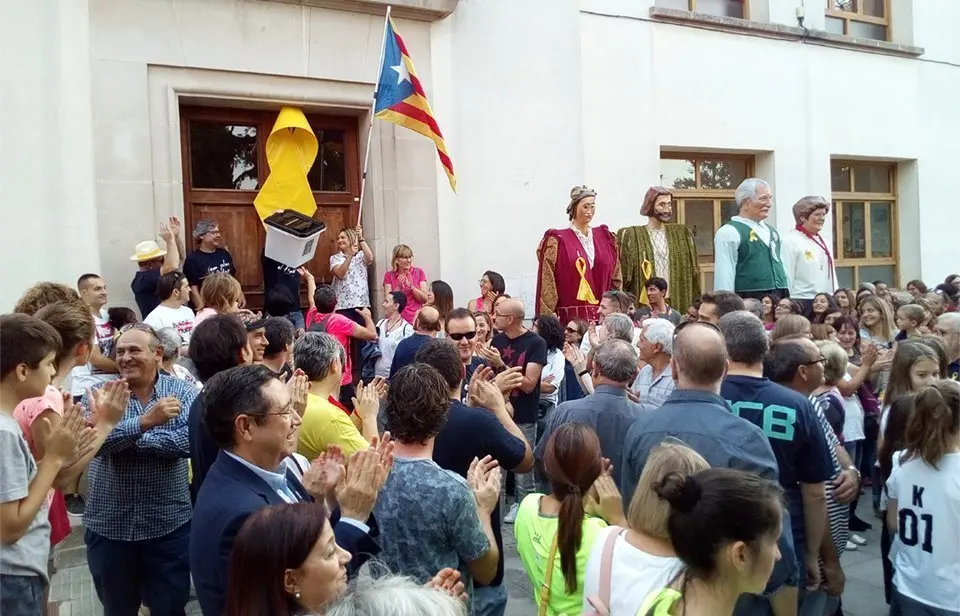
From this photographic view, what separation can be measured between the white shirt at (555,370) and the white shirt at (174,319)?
8.51 feet

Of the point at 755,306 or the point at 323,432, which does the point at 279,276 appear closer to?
the point at 755,306

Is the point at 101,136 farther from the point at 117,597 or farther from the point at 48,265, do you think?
the point at 117,597

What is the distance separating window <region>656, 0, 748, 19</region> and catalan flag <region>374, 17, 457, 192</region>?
4259 millimetres

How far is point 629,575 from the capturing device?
2129 millimetres

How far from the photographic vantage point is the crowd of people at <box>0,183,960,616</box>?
1.95m

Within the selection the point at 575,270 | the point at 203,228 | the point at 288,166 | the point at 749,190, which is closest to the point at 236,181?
the point at 288,166

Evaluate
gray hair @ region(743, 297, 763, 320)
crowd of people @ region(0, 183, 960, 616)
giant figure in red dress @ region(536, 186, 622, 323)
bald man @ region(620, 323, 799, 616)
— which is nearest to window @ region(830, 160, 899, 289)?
giant figure in red dress @ region(536, 186, 622, 323)

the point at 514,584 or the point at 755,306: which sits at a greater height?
the point at 755,306

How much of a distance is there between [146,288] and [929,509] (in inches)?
225

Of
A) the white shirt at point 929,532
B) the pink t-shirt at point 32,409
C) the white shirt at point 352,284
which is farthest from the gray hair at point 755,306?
the pink t-shirt at point 32,409

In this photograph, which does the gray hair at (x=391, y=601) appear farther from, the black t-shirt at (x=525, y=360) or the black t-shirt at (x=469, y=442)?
the black t-shirt at (x=525, y=360)

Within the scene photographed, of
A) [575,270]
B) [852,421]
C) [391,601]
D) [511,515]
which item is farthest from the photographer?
[575,270]

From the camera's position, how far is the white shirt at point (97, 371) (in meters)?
4.91

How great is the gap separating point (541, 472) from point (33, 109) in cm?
571
